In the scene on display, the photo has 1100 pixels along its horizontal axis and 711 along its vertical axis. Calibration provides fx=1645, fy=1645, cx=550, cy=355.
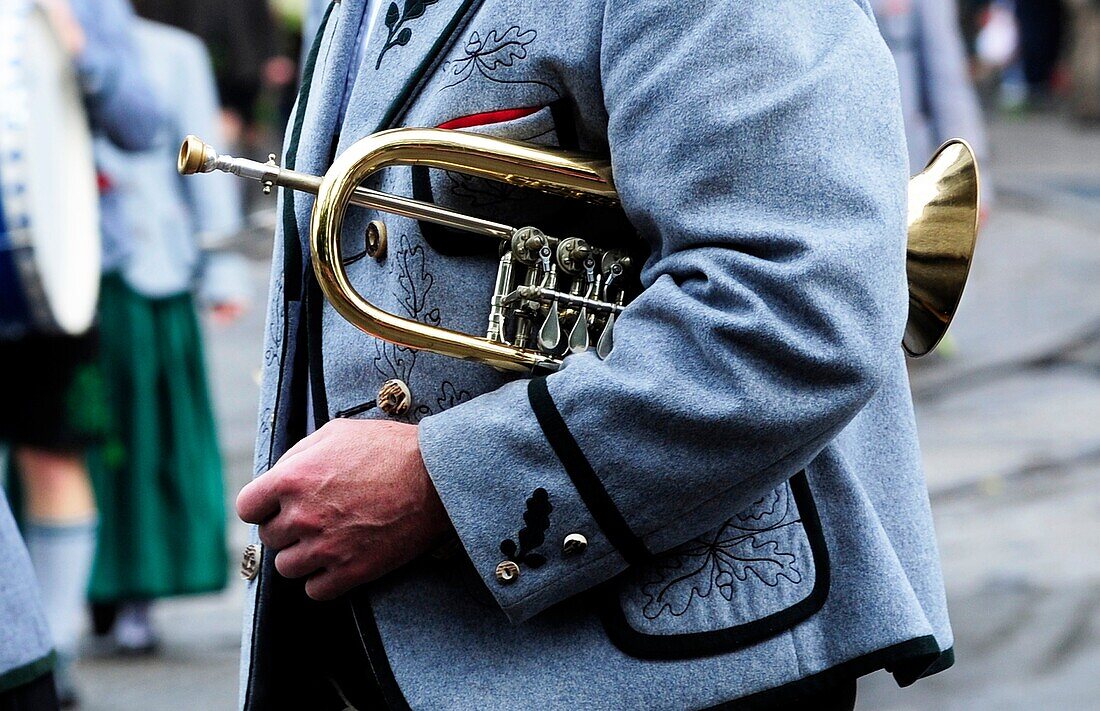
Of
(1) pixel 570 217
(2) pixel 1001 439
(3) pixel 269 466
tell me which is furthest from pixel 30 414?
(2) pixel 1001 439

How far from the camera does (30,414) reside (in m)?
4.30

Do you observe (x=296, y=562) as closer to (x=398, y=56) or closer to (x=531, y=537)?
(x=531, y=537)

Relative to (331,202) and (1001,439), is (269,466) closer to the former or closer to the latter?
(331,202)

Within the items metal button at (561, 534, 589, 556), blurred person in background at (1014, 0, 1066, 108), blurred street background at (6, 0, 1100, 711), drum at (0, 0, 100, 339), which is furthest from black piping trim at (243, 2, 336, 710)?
→ blurred person in background at (1014, 0, 1066, 108)

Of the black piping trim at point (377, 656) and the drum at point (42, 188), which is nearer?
the black piping trim at point (377, 656)

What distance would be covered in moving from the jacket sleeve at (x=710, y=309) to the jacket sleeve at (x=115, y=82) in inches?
121

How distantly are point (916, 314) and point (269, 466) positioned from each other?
2.22 feet

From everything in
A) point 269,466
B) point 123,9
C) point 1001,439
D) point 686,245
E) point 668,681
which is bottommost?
point 1001,439

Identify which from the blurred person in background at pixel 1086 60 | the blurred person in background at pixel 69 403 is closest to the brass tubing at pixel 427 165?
the blurred person in background at pixel 69 403

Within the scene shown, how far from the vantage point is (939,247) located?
162 cm

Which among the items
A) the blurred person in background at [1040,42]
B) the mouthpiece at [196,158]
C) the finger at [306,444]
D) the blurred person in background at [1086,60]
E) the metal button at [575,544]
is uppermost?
the mouthpiece at [196,158]

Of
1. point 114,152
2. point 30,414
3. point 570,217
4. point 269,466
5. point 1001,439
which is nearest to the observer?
point 570,217

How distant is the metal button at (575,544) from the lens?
1.43 meters

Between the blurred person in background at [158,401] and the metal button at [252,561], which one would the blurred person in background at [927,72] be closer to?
the blurred person in background at [158,401]
